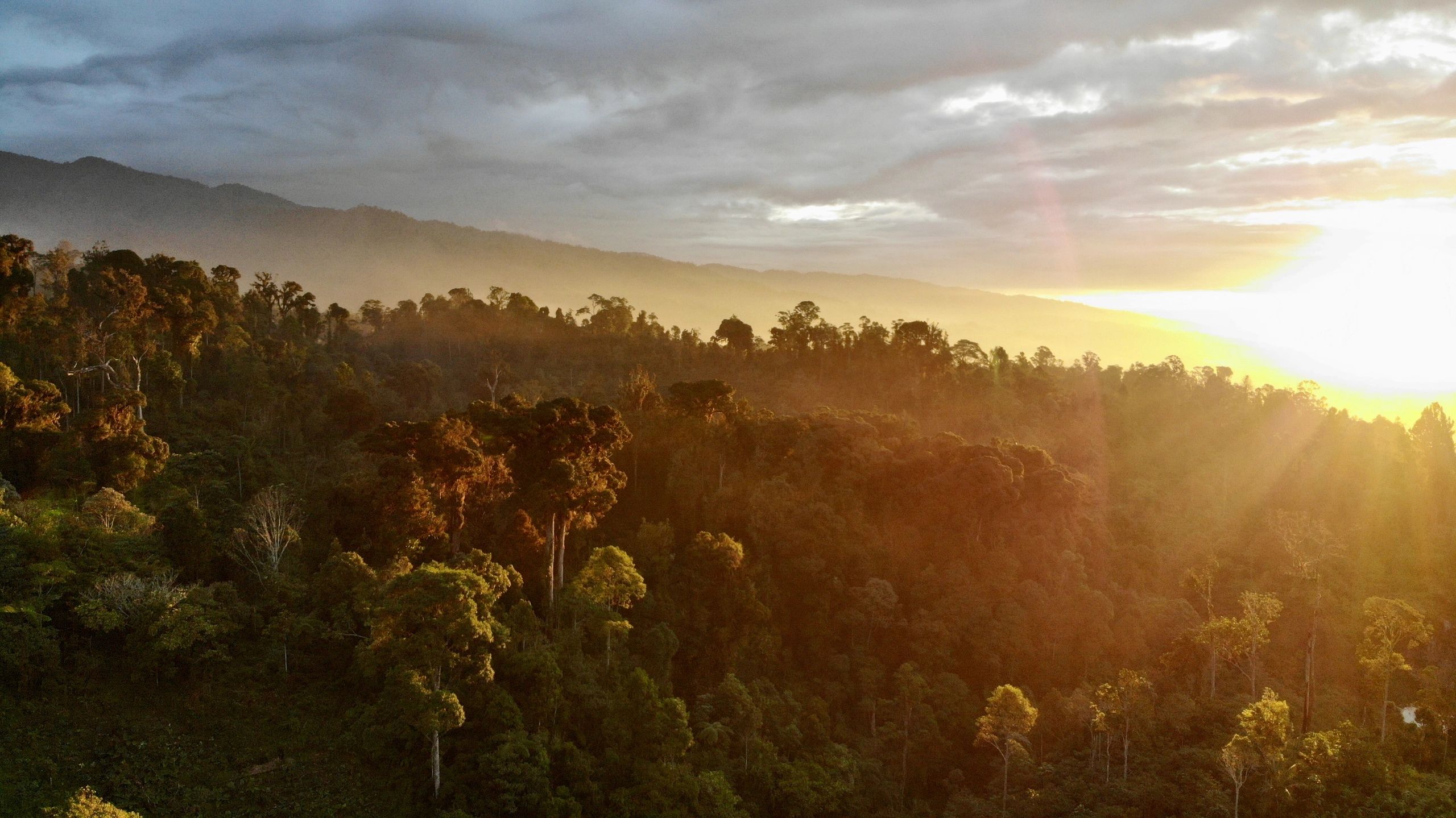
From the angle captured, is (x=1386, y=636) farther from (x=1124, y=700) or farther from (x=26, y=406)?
(x=26, y=406)

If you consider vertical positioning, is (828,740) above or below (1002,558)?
below

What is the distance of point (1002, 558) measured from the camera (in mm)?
44250

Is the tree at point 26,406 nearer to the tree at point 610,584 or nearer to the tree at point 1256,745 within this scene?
the tree at point 610,584

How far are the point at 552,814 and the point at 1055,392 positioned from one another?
60991mm

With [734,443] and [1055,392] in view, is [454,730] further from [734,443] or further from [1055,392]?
[1055,392]

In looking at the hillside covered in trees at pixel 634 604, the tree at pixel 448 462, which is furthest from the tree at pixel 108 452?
the tree at pixel 448 462

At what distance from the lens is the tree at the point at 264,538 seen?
3141 cm

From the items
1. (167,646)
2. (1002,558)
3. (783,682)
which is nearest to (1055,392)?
(1002,558)

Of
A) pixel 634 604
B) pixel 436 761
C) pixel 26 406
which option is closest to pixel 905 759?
pixel 634 604

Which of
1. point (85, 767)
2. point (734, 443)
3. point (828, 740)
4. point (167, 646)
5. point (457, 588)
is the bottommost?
point (828, 740)

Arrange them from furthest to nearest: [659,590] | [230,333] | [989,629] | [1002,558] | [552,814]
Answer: [230,333]
[1002,558]
[989,629]
[659,590]
[552,814]

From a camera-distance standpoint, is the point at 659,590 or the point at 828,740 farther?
the point at 659,590

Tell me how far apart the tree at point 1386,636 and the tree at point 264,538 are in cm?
4344

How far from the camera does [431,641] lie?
85.4ft
